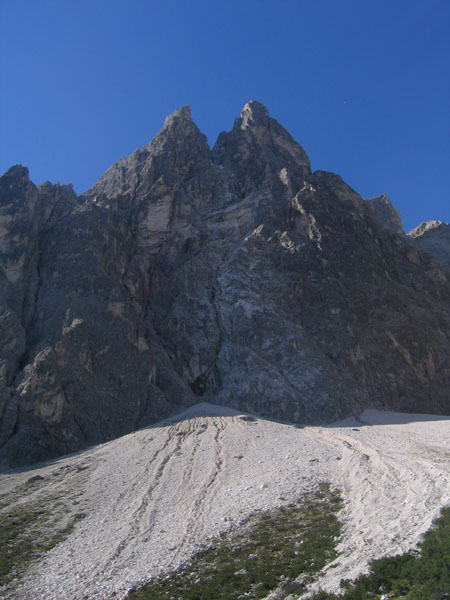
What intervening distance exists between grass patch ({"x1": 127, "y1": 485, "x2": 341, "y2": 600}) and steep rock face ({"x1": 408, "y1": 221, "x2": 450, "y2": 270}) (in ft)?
308

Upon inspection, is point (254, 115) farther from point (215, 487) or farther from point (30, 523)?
point (30, 523)

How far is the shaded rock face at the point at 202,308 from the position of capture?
50.4 metres

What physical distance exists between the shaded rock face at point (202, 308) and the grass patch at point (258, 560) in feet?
98.0

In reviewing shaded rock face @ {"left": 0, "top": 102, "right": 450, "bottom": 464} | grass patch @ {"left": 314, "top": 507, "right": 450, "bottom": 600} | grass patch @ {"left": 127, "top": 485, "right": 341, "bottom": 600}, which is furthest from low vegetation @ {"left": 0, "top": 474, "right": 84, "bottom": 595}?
grass patch @ {"left": 314, "top": 507, "right": 450, "bottom": 600}

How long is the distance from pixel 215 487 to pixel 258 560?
12.2 metres

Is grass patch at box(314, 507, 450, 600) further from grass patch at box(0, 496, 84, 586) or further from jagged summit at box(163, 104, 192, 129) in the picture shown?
jagged summit at box(163, 104, 192, 129)

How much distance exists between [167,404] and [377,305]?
34822mm

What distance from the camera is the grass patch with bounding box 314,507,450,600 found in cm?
1229

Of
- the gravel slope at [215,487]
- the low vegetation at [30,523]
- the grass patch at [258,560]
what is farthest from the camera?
the low vegetation at [30,523]

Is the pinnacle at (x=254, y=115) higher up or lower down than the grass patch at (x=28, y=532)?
higher up

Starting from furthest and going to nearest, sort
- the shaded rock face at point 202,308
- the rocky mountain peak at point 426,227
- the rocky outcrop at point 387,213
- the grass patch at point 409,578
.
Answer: the rocky outcrop at point 387,213
the rocky mountain peak at point 426,227
the shaded rock face at point 202,308
the grass patch at point 409,578

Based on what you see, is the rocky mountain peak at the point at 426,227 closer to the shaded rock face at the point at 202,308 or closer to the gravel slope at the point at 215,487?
the shaded rock face at the point at 202,308

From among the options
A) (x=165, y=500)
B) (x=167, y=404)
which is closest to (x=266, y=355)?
(x=167, y=404)

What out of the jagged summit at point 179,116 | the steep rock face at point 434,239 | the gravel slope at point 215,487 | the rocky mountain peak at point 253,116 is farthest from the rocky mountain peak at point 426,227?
the gravel slope at point 215,487
